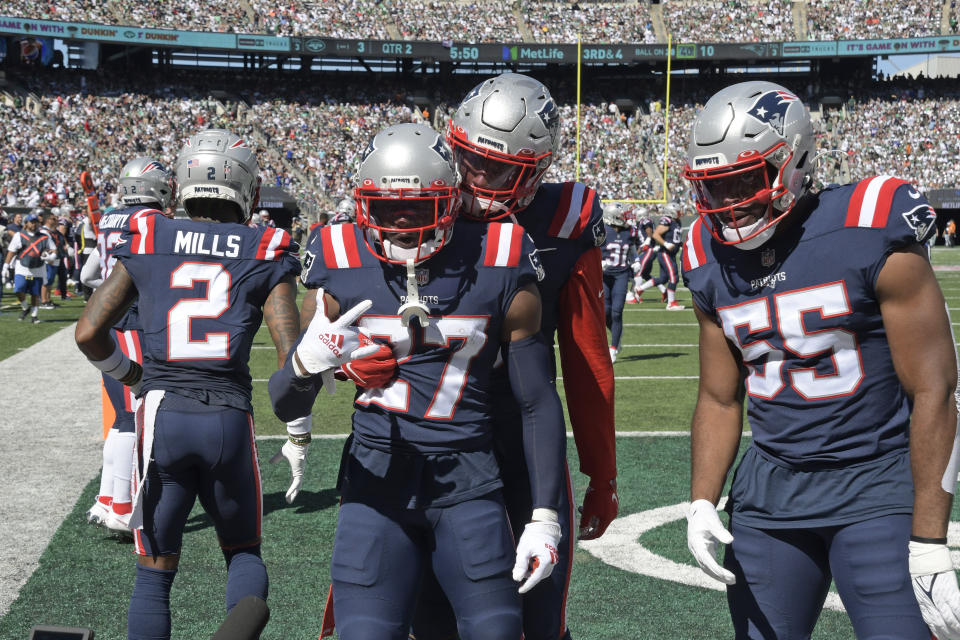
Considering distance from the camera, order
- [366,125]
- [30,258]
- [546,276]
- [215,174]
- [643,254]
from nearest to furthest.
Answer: [546,276] < [215,174] < [30,258] < [643,254] < [366,125]

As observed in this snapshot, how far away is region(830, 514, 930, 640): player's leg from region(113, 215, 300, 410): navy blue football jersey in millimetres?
2107

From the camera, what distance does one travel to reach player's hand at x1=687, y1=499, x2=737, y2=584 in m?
2.76

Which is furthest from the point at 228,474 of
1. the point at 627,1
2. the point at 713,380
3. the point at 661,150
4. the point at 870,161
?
the point at 627,1

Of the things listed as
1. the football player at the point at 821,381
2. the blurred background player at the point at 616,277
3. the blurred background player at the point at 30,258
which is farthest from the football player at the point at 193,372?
the blurred background player at the point at 30,258

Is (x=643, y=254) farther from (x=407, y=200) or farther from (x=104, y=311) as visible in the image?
(x=407, y=200)

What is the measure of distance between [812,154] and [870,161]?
39091mm

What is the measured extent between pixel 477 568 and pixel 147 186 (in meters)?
3.47

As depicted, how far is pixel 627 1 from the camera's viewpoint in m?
44.0

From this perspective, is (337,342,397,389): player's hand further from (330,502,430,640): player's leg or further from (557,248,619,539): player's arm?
(557,248,619,539): player's arm

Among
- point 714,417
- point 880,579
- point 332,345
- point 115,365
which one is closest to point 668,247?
point 115,365

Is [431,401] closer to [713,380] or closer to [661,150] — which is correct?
[713,380]

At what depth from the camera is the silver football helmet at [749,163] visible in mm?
2689

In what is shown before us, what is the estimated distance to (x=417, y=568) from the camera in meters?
2.72

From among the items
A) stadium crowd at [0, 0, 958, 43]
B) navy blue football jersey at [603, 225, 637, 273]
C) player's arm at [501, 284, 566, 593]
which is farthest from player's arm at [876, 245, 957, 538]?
stadium crowd at [0, 0, 958, 43]
